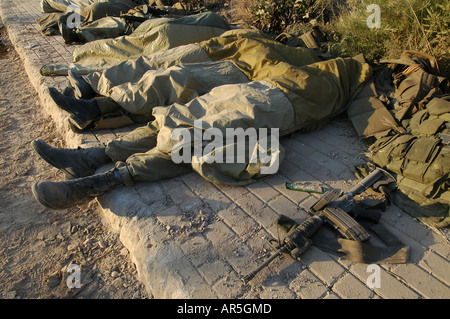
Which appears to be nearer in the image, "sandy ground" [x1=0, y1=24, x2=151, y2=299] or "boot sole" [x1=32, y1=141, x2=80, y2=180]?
"sandy ground" [x1=0, y1=24, x2=151, y2=299]

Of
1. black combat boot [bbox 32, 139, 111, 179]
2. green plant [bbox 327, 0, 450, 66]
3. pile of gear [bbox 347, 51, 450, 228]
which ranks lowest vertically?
black combat boot [bbox 32, 139, 111, 179]

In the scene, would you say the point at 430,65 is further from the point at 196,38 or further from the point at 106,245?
the point at 106,245

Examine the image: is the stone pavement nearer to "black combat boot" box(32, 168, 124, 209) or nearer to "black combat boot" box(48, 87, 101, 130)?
"black combat boot" box(32, 168, 124, 209)

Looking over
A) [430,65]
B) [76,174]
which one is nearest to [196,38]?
[76,174]

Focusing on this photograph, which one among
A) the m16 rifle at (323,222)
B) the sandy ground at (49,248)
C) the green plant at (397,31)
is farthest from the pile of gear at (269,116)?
the green plant at (397,31)

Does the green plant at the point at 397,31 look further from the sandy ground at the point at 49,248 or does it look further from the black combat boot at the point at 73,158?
the sandy ground at the point at 49,248

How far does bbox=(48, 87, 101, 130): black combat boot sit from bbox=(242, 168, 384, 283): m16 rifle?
7.37 feet

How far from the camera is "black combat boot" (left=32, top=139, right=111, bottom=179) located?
2.57 meters

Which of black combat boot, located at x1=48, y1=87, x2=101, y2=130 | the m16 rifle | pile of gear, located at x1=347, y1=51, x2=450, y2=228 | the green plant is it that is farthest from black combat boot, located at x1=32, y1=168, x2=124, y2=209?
the green plant

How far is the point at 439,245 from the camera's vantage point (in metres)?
2.06

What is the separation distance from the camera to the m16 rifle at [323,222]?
195 centimetres

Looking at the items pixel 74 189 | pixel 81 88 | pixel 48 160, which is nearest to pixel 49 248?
pixel 74 189

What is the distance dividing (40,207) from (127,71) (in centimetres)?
165

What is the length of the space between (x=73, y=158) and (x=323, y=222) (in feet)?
6.80
